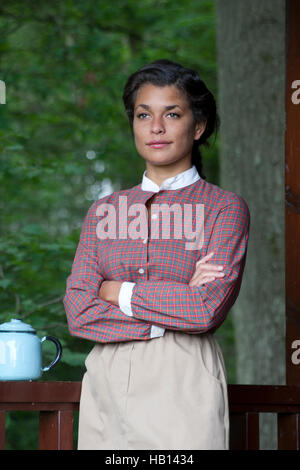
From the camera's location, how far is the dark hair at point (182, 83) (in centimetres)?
273

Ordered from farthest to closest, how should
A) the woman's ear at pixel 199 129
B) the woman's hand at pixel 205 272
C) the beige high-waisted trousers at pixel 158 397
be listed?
the woman's ear at pixel 199 129 < the woman's hand at pixel 205 272 < the beige high-waisted trousers at pixel 158 397

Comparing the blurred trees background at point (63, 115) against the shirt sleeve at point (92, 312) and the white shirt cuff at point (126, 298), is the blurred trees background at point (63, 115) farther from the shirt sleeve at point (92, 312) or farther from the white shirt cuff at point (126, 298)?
the white shirt cuff at point (126, 298)

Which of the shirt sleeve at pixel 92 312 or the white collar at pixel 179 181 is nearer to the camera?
the shirt sleeve at pixel 92 312

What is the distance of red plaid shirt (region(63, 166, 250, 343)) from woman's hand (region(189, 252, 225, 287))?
17mm

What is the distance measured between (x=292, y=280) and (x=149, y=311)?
2.94 ft

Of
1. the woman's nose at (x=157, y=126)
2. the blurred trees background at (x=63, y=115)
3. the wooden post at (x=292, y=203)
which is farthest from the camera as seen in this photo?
the blurred trees background at (x=63, y=115)

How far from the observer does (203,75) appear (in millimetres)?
8477

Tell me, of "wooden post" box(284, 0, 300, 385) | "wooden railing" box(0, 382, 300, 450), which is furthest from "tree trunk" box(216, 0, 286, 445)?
"wooden railing" box(0, 382, 300, 450)

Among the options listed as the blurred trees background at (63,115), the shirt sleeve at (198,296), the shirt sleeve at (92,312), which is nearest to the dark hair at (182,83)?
the shirt sleeve at (198,296)

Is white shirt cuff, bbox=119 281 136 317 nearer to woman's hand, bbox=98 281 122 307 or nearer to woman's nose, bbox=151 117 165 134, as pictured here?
woman's hand, bbox=98 281 122 307

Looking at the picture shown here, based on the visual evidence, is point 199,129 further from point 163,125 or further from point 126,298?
point 126,298

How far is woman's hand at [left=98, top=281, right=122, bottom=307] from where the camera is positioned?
2.57 m

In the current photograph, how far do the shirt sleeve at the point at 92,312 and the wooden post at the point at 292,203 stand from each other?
2.80 feet

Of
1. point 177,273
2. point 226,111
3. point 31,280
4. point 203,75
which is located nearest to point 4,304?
point 31,280
